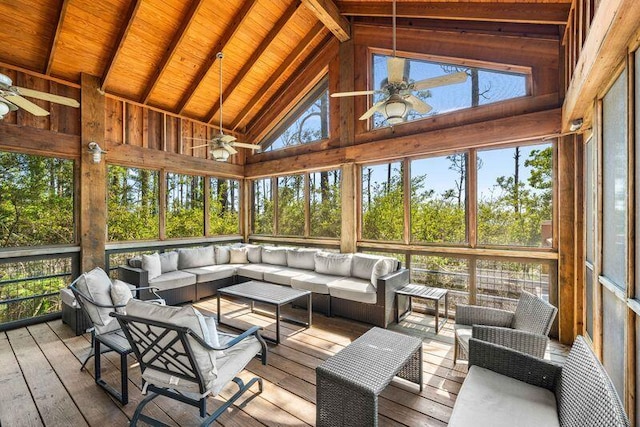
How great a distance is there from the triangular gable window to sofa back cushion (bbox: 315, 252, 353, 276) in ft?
8.56

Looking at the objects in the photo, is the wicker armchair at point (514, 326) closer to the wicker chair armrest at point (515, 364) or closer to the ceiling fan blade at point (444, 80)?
the wicker chair armrest at point (515, 364)

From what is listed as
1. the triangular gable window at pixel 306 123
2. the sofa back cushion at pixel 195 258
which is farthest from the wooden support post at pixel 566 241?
the sofa back cushion at pixel 195 258

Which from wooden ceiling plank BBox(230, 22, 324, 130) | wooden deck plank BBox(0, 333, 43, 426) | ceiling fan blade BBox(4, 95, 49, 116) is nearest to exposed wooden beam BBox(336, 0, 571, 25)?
wooden ceiling plank BBox(230, 22, 324, 130)

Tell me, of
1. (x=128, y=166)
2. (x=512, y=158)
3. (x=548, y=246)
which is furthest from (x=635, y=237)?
(x=128, y=166)

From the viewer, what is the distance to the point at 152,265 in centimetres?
505

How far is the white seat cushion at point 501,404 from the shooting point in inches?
65.2

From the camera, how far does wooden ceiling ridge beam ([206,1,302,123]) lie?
532cm

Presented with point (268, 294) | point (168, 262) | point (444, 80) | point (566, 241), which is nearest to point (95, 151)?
point (168, 262)

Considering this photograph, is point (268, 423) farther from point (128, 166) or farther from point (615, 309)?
point (128, 166)

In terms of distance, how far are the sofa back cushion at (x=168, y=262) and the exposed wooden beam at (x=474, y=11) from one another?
5.61m

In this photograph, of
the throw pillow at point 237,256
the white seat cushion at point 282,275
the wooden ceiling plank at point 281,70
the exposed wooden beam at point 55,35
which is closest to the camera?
the exposed wooden beam at point 55,35

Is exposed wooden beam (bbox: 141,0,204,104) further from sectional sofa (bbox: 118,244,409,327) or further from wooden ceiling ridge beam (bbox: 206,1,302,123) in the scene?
sectional sofa (bbox: 118,244,409,327)

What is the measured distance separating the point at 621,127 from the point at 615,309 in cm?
138

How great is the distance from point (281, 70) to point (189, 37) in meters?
1.96
